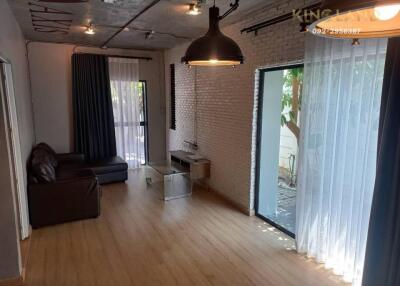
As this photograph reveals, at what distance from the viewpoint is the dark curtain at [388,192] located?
1.99 m

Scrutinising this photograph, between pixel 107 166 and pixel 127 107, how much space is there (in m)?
1.62

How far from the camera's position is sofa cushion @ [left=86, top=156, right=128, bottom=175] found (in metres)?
5.17

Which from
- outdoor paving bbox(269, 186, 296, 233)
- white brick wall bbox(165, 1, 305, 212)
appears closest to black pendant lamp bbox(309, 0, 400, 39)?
white brick wall bbox(165, 1, 305, 212)

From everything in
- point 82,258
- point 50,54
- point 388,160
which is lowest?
point 82,258

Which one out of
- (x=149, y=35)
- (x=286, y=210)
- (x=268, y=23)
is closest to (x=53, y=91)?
(x=149, y=35)

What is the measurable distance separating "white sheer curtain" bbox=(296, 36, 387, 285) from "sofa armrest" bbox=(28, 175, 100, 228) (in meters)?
2.69

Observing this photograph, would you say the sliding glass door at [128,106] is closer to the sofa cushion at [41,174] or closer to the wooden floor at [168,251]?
the wooden floor at [168,251]

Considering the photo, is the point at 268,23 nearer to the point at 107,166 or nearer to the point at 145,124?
the point at 107,166

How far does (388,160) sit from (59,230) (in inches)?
145

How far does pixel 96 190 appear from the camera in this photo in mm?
3906

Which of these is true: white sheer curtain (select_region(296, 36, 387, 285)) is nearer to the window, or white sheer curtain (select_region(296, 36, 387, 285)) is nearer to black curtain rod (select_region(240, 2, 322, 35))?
black curtain rod (select_region(240, 2, 322, 35))

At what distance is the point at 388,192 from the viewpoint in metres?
2.08

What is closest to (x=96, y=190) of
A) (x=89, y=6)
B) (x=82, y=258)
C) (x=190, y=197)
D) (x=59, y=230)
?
(x=59, y=230)

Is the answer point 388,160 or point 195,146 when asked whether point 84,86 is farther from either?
point 388,160
